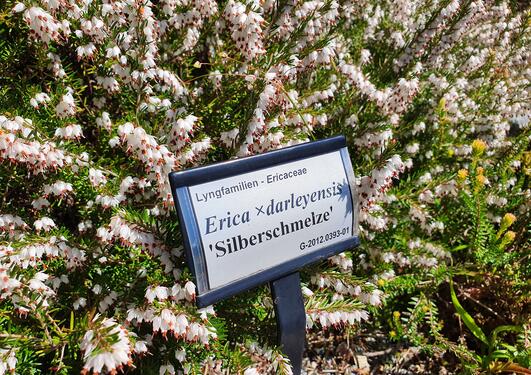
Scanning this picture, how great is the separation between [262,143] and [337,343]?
158cm

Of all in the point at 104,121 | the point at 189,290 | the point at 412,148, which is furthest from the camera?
the point at 412,148

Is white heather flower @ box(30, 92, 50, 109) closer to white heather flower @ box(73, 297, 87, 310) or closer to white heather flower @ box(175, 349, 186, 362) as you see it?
white heather flower @ box(73, 297, 87, 310)

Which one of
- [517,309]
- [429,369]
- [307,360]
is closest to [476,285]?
[517,309]

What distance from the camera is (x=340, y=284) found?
7.66 ft

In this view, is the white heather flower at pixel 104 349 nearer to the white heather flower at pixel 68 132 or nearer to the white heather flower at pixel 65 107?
the white heather flower at pixel 68 132

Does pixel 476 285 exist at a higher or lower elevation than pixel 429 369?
higher

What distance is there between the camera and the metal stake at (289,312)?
6.40ft

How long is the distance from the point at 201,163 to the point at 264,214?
0.82 m

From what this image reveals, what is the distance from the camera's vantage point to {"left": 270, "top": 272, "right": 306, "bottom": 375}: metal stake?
6.40 ft

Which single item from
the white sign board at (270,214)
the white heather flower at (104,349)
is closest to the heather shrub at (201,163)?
the white heather flower at (104,349)

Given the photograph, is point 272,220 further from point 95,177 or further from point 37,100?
point 37,100

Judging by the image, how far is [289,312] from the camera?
197 cm

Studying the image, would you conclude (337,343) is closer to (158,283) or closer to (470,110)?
(158,283)

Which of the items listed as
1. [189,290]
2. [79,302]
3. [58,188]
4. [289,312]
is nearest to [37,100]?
[58,188]
